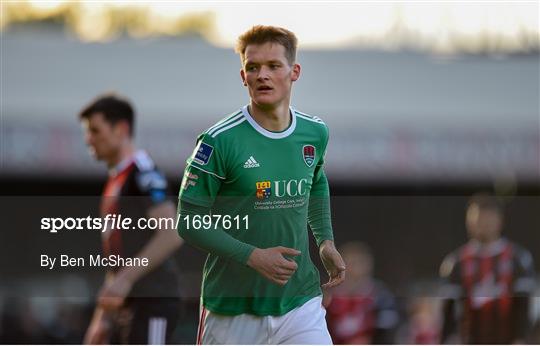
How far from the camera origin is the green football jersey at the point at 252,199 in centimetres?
525

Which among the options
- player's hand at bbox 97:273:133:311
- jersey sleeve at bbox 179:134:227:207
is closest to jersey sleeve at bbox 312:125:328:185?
jersey sleeve at bbox 179:134:227:207

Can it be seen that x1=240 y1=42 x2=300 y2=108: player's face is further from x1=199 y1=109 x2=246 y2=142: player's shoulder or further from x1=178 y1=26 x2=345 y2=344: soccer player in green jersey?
x1=199 y1=109 x2=246 y2=142: player's shoulder

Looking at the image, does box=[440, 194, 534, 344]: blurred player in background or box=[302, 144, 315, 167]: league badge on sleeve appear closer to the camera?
box=[302, 144, 315, 167]: league badge on sleeve

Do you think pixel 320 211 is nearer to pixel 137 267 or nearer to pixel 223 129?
pixel 223 129

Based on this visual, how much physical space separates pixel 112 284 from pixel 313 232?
63.9 inches

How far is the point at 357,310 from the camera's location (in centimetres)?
980

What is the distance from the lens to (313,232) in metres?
5.61

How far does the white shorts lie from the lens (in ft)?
17.3

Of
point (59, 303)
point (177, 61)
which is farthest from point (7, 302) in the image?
point (177, 61)

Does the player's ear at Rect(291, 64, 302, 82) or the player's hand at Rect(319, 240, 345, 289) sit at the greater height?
the player's ear at Rect(291, 64, 302, 82)

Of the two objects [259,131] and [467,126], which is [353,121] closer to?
[467,126]

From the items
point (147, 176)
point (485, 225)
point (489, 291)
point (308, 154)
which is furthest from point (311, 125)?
point (489, 291)

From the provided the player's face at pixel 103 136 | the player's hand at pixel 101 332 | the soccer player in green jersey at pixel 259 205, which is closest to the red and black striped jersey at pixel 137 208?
the player's face at pixel 103 136

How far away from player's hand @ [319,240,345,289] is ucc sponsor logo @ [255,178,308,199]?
1.02 ft
